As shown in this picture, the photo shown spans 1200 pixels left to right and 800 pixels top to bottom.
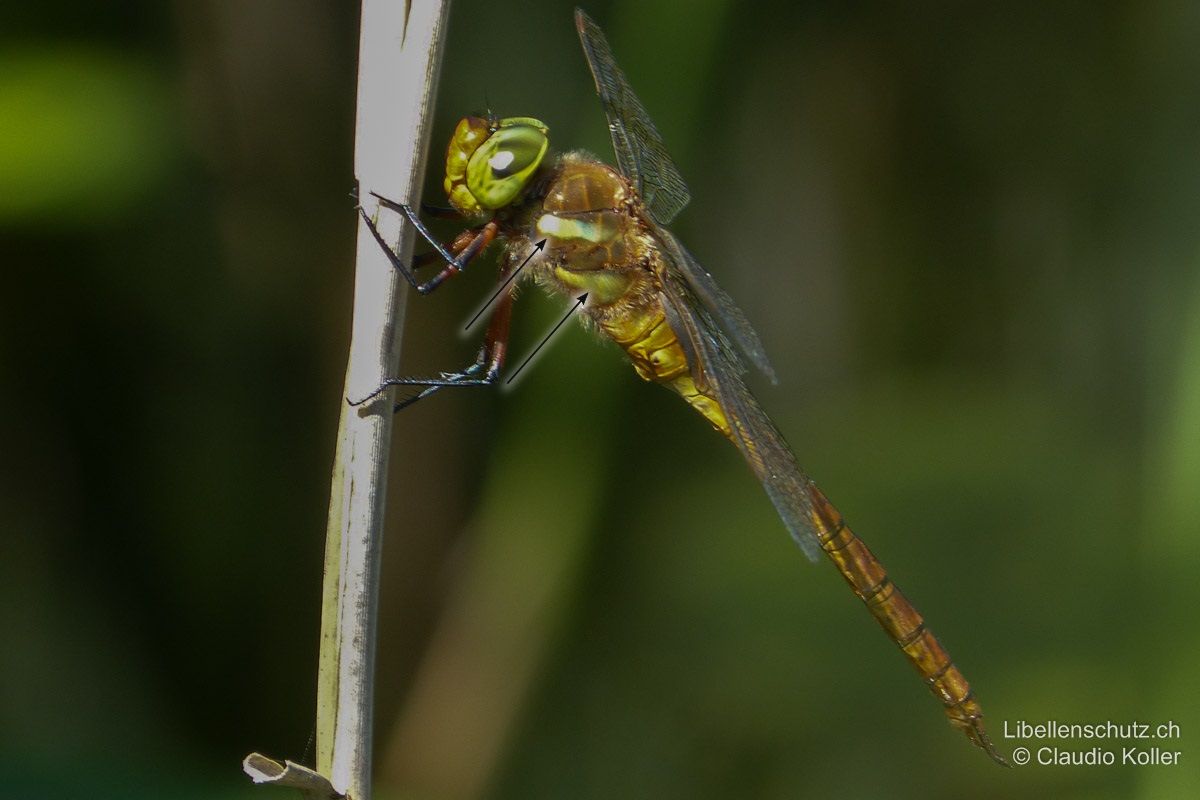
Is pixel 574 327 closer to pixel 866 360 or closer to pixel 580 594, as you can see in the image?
pixel 580 594

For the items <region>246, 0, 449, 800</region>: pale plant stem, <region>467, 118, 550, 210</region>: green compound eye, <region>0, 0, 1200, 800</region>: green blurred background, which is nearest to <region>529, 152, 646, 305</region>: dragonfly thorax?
<region>467, 118, 550, 210</region>: green compound eye

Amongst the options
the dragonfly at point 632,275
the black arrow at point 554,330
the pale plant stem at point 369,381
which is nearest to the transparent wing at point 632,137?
the dragonfly at point 632,275

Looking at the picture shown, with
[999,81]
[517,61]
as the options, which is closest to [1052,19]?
[999,81]

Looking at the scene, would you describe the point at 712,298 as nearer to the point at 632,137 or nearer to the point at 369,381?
the point at 632,137

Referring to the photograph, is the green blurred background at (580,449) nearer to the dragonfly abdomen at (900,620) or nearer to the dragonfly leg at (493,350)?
the dragonfly abdomen at (900,620)

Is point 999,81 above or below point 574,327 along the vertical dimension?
above

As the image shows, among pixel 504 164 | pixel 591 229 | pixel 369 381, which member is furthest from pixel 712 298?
pixel 369 381
